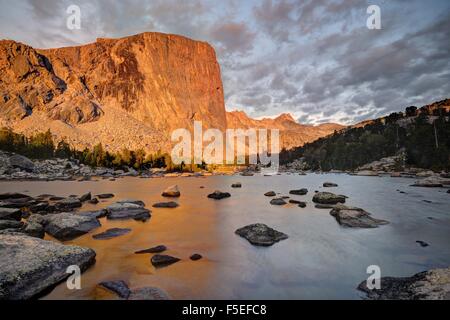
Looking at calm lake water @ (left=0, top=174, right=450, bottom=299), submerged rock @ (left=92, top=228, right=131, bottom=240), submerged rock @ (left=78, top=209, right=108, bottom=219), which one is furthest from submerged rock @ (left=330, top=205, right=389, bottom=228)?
submerged rock @ (left=78, top=209, right=108, bottom=219)

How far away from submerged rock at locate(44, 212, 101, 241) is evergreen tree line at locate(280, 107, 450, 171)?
7603 centimetres

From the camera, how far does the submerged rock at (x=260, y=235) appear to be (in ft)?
37.4

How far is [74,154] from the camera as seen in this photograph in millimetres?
101000

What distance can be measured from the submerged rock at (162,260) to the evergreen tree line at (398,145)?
245 ft

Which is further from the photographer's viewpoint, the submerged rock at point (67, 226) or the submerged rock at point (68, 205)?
the submerged rock at point (68, 205)

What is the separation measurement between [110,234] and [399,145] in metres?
111

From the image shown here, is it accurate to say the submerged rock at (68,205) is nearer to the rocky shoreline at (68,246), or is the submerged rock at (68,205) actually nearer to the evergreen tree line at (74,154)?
the rocky shoreline at (68,246)

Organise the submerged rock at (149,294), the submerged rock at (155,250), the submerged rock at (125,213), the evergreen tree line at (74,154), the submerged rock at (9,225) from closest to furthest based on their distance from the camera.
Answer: the submerged rock at (149,294) → the submerged rock at (155,250) → the submerged rock at (9,225) → the submerged rock at (125,213) → the evergreen tree line at (74,154)

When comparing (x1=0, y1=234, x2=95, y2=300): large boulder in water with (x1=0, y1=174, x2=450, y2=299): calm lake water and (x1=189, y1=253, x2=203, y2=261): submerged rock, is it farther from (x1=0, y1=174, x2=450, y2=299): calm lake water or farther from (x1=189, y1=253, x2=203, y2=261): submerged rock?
(x1=189, y1=253, x2=203, y2=261): submerged rock

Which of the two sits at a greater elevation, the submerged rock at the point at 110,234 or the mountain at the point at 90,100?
the mountain at the point at 90,100

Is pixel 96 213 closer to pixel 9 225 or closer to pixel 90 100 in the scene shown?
pixel 9 225

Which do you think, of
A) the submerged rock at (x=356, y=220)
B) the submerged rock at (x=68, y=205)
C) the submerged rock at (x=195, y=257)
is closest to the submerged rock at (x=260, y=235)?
the submerged rock at (x=195, y=257)
